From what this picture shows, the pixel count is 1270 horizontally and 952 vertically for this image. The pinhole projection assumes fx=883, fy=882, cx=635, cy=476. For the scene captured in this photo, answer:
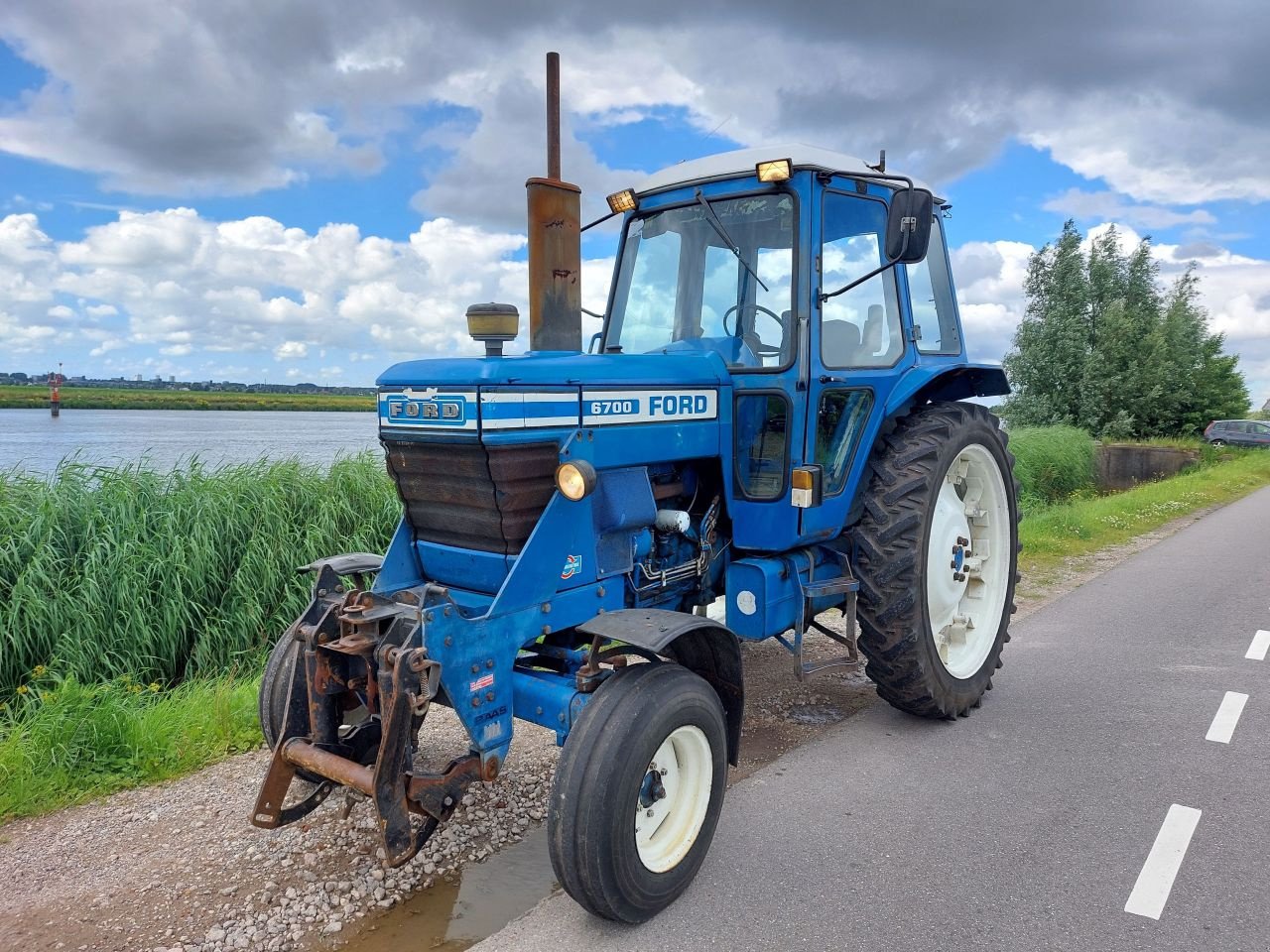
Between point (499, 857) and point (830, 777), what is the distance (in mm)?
1446

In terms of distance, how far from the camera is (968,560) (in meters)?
4.73

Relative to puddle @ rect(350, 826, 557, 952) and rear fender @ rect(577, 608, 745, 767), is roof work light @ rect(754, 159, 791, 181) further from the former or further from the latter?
puddle @ rect(350, 826, 557, 952)

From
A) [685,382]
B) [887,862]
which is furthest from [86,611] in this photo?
[887,862]

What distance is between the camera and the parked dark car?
25.7m

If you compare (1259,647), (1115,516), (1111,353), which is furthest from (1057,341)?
(1259,647)

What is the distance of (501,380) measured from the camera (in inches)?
120

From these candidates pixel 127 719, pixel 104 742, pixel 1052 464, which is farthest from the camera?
pixel 1052 464

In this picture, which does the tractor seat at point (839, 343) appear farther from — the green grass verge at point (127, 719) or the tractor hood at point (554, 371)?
the green grass verge at point (127, 719)

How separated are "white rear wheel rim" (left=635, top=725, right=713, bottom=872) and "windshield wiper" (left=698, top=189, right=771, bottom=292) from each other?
2012 mm

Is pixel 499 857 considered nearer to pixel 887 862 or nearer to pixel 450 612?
pixel 450 612

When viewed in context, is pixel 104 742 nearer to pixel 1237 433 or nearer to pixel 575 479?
pixel 575 479

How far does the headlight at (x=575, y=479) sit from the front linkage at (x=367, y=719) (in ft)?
→ 2.07

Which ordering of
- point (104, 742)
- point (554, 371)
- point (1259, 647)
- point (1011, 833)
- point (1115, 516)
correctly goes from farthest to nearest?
1. point (1115, 516)
2. point (1259, 647)
3. point (104, 742)
4. point (1011, 833)
5. point (554, 371)

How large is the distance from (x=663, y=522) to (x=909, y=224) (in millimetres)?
1562
